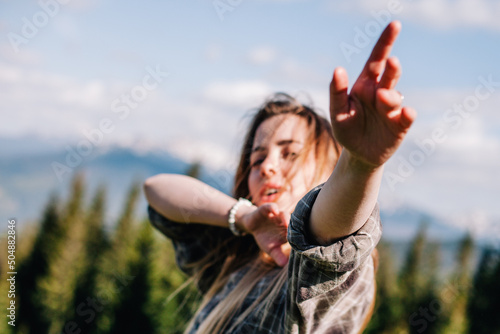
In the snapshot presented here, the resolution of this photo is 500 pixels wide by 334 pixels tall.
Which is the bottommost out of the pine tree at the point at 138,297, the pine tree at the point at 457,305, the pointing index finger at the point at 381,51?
the pine tree at the point at 457,305

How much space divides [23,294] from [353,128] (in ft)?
118

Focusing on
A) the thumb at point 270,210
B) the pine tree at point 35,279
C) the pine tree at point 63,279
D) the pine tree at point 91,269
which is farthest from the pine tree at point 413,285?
the thumb at point 270,210

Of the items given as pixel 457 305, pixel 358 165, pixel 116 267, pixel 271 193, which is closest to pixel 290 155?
pixel 271 193

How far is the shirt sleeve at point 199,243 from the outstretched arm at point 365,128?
1461 mm

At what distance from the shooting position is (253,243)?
8.45ft

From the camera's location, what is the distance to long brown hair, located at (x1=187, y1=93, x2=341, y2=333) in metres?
2.16

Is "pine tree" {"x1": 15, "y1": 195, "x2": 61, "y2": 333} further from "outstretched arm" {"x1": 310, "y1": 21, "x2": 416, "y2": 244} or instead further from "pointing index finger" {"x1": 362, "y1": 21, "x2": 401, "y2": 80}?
"pointing index finger" {"x1": 362, "y1": 21, "x2": 401, "y2": 80}

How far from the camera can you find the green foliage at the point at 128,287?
20.8 m

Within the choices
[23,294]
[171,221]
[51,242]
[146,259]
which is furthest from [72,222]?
[171,221]

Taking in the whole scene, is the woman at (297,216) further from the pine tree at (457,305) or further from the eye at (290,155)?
the pine tree at (457,305)

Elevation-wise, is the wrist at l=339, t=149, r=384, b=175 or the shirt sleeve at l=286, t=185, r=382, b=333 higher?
the wrist at l=339, t=149, r=384, b=175

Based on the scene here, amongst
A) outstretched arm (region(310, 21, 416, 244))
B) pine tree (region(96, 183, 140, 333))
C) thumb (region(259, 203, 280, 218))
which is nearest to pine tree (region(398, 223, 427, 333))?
pine tree (region(96, 183, 140, 333))

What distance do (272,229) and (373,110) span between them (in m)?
0.93

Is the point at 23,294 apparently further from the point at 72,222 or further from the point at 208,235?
the point at 208,235
